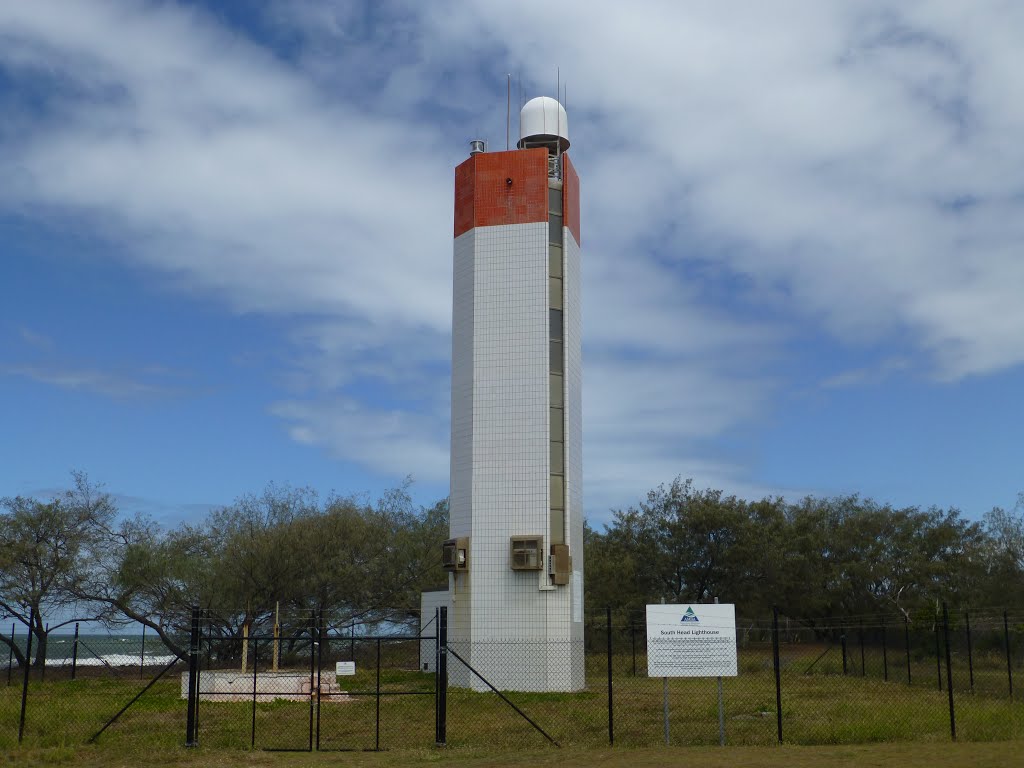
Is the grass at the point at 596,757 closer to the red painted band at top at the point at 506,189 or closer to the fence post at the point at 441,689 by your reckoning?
the fence post at the point at 441,689

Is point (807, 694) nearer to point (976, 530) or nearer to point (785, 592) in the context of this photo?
point (785, 592)

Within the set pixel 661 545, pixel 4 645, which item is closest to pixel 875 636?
pixel 661 545

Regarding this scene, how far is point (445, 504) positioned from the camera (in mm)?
55938

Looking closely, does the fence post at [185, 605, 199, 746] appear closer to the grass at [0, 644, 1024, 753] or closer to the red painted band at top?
the grass at [0, 644, 1024, 753]

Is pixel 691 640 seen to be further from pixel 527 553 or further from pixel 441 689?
pixel 527 553

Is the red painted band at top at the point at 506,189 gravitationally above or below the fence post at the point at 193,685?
above

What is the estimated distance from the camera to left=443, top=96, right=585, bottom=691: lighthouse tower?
31219mm

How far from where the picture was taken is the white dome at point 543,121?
116 ft

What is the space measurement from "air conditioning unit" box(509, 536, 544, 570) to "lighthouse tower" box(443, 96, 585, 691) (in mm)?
32

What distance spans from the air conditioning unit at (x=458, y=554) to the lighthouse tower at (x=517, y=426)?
0.03 metres

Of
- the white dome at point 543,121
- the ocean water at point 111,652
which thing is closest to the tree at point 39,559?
the ocean water at point 111,652

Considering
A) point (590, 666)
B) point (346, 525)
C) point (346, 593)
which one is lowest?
point (590, 666)

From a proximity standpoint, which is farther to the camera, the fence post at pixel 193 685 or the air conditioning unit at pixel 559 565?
the air conditioning unit at pixel 559 565

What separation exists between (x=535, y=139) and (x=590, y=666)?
68.1 ft
